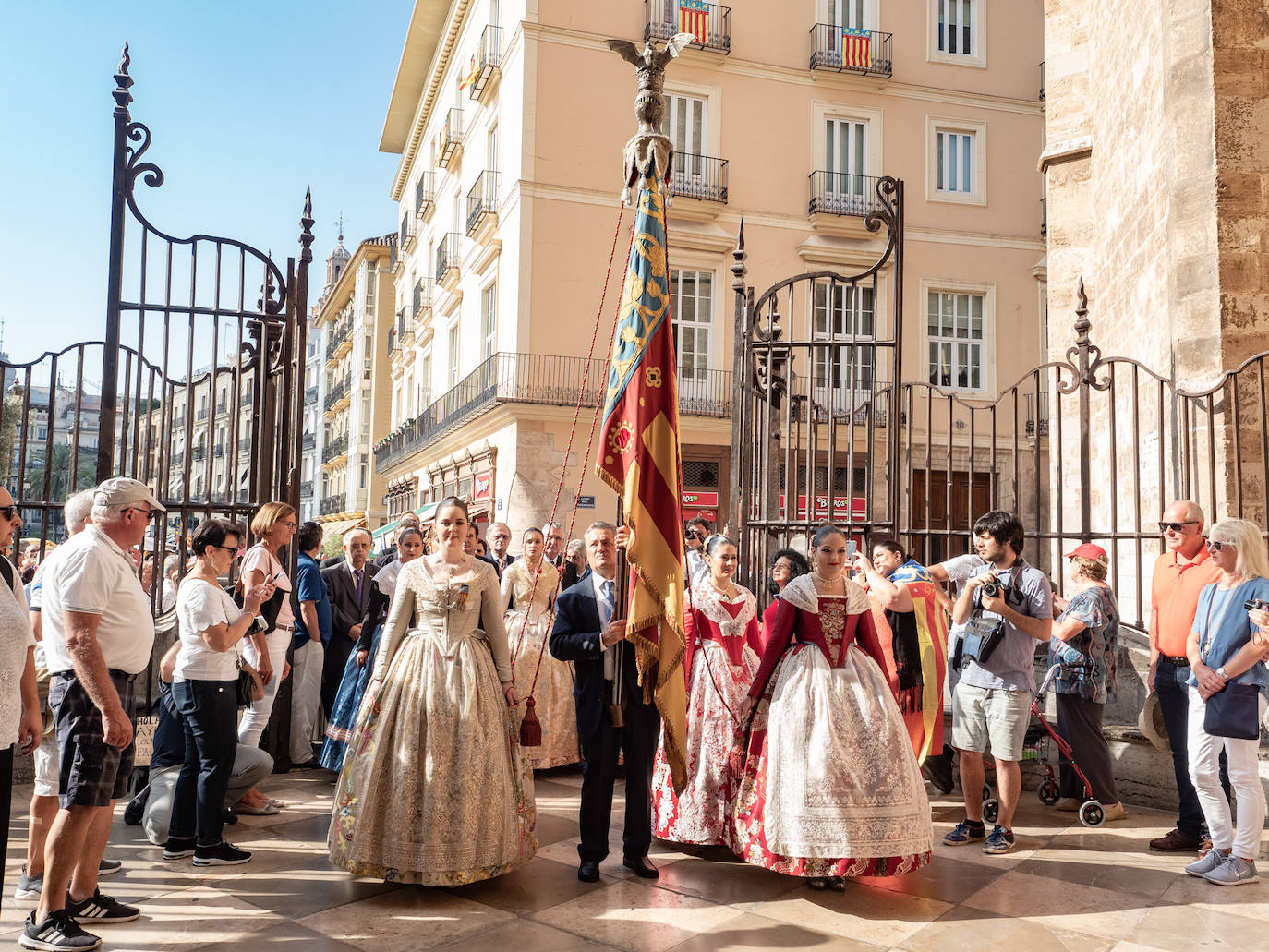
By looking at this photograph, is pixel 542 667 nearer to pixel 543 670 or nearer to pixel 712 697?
pixel 543 670

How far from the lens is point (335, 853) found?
441 cm

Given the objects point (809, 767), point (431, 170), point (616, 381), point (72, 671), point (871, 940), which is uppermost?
point (431, 170)

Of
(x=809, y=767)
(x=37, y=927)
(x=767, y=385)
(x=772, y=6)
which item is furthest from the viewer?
(x=772, y=6)

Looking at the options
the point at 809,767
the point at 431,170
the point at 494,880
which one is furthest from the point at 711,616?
the point at 431,170

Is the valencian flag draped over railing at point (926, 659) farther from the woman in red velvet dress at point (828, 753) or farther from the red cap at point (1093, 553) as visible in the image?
the woman in red velvet dress at point (828, 753)

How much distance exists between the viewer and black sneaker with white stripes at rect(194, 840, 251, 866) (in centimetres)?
473

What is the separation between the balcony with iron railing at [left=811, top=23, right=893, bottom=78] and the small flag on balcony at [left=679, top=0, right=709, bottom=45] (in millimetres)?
2350

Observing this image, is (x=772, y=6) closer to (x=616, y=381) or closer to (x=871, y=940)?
(x=616, y=381)

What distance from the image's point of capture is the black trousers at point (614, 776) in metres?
4.64

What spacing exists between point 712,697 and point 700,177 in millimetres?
16118

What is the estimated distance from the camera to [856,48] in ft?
68.9

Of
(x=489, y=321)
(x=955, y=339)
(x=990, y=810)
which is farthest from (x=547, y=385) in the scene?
(x=990, y=810)

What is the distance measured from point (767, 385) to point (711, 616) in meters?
2.07

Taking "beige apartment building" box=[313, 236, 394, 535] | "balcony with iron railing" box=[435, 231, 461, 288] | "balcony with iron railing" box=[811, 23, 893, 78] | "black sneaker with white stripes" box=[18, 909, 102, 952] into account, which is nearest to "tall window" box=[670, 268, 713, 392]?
"balcony with iron railing" box=[811, 23, 893, 78]
